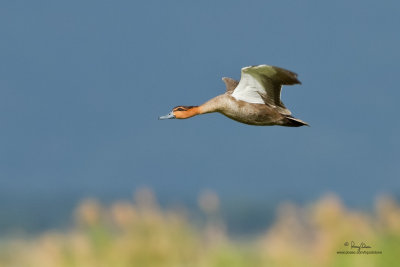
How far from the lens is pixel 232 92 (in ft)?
30.2

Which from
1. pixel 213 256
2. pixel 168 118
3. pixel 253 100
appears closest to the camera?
pixel 213 256

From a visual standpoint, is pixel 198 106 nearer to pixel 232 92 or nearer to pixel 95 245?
pixel 232 92

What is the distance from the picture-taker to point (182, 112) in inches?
378

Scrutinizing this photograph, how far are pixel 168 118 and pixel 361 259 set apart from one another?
2.95m

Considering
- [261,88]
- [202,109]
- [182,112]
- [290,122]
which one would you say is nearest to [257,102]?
[261,88]

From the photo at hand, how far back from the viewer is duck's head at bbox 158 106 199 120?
9.45m

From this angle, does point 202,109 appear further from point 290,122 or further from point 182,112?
point 290,122

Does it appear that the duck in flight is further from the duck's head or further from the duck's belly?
the duck's head

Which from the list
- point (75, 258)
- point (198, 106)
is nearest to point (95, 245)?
point (75, 258)

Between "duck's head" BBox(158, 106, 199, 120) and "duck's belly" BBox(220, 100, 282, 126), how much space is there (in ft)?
2.13

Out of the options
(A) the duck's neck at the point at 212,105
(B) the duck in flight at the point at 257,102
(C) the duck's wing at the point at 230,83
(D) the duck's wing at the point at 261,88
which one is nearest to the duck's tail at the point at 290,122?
(B) the duck in flight at the point at 257,102

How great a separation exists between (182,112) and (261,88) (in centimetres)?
117

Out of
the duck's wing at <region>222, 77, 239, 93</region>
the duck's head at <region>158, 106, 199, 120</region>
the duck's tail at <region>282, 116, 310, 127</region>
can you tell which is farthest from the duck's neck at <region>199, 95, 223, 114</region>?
the duck's tail at <region>282, 116, 310, 127</region>

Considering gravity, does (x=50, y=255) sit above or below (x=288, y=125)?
below
